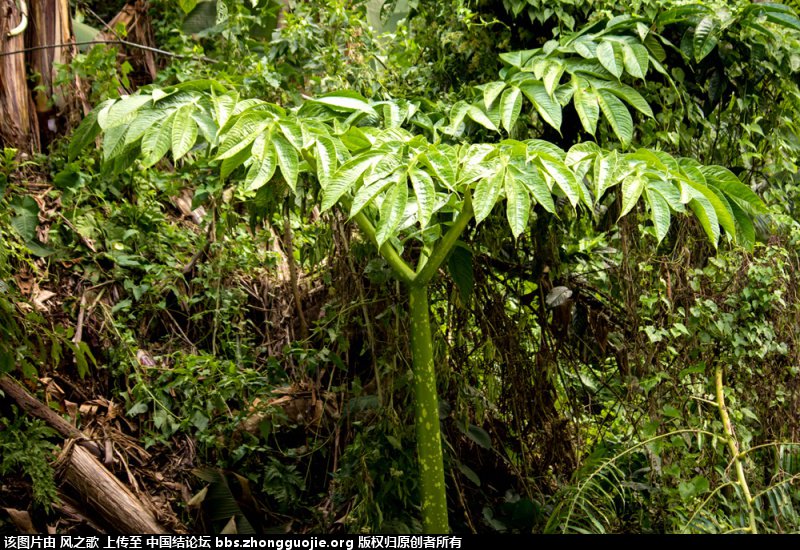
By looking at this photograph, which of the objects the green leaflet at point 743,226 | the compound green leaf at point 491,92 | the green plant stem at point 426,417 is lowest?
the green plant stem at point 426,417

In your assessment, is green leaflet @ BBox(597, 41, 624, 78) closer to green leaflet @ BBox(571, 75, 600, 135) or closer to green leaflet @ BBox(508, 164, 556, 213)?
green leaflet @ BBox(571, 75, 600, 135)

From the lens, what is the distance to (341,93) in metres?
2.61

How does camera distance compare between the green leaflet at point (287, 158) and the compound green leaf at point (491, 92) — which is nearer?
the green leaflet at point (287, 158)

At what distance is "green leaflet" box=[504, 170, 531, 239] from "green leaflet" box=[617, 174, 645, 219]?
0.28 m

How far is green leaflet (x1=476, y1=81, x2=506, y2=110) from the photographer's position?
2592 millimetres

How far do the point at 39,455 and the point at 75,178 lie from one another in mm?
1583

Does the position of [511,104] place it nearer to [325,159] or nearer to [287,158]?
[325,159]

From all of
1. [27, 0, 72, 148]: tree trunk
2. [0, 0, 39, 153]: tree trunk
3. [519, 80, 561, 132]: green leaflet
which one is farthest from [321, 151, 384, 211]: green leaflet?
[27, 0, 72, 148]: tree trunk

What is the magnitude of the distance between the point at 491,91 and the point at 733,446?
153cm

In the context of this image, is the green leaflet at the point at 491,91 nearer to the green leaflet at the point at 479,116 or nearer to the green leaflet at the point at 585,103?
the green leaflet at the point at 479,116

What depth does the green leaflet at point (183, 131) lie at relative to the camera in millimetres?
2242

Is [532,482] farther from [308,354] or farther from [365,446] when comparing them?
[308,354]

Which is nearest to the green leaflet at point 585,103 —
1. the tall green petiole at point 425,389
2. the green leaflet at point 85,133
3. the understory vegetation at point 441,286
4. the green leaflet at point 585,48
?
the understory vegetation at point 441,286

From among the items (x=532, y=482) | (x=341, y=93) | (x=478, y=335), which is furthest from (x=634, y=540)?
(x=341, y=93)
